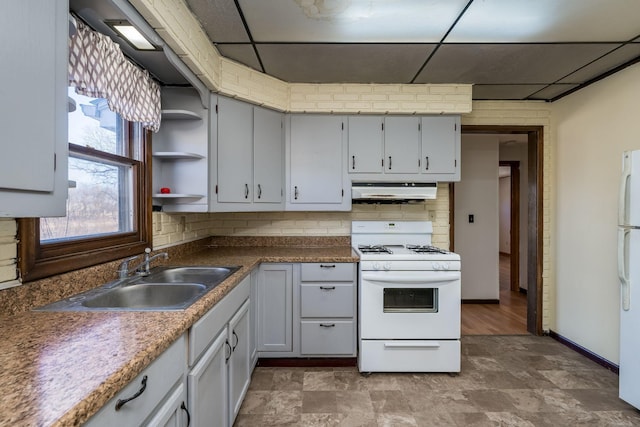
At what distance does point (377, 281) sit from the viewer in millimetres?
2359

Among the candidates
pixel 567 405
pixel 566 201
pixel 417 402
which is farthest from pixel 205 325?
pixel 566 201

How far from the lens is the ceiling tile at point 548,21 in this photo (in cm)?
169

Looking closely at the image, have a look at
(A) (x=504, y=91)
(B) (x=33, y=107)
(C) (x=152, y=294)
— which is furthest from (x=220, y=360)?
(A) (x=504, y=91)

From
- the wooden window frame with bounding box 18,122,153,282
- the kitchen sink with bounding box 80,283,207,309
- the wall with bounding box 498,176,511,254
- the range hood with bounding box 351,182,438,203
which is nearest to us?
the wooden window frame with bounding box 18,122,153,282

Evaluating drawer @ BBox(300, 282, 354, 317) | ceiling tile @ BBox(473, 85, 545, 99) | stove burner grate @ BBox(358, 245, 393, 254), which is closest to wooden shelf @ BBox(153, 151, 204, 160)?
drawer @ BBox(300, 282, 354, 317)

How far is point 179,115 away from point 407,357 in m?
2.42

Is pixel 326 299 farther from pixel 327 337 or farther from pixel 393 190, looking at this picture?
pixel 393 190

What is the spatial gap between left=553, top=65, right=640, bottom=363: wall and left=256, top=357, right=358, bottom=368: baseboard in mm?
2053

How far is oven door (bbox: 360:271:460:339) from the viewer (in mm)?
2355

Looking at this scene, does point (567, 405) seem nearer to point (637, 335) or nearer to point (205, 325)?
point (637, 335)

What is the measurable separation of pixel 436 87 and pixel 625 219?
5.47ft

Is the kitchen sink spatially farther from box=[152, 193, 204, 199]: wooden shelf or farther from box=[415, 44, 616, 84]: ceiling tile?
box=[415, 44, 616, 84]: ceiling tile

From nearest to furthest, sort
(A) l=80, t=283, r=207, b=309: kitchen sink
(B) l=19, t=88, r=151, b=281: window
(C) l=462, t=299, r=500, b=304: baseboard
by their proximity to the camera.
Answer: (B) l=19, t=88, r=151, b=281: window
(A) l=80, t=283, r=207, b=309: kitchen sink
(C) l=462, t=299, r=500, b=304: baseboard

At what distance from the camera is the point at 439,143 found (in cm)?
281
